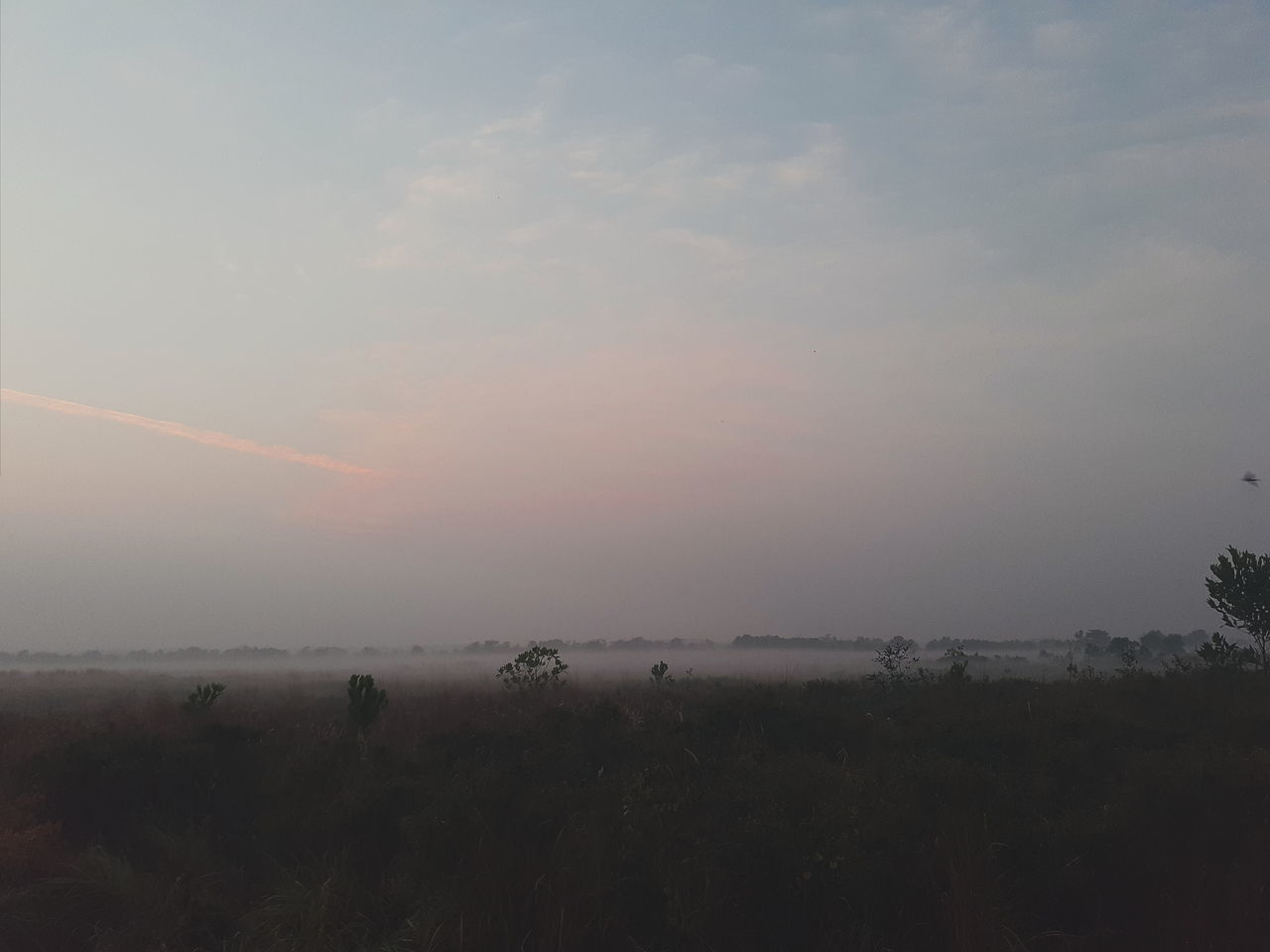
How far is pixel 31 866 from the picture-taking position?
898 centimetres

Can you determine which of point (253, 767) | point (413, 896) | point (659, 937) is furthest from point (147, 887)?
point (659, 937)

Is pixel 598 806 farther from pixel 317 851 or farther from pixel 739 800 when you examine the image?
pixel 317 851

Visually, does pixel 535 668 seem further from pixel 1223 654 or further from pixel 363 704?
pixel 1223 654

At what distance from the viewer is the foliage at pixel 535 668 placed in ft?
83.3

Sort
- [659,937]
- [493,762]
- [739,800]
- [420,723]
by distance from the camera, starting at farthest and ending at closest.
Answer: [420,723]
[493,762]
[739,800]
[659,937]

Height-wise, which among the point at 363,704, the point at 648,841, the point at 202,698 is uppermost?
the point at 363,704

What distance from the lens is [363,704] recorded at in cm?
A: 1677

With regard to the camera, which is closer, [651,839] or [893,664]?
[651,839]

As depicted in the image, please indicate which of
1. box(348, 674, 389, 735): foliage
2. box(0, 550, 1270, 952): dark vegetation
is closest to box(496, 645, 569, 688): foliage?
box(348, 674, 389, 735): foliage

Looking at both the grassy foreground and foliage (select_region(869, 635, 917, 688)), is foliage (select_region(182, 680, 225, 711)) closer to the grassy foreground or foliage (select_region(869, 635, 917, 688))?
the grassy foreground

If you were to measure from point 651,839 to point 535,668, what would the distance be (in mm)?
19238

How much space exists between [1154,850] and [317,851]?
844 centimetres

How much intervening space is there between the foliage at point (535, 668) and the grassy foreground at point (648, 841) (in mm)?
11916

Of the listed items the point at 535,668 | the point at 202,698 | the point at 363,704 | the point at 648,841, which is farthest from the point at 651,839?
the point at 535,668
